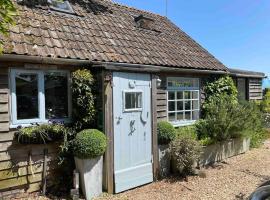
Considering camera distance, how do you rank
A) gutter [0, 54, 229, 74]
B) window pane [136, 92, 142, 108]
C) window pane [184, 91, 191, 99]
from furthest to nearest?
window pane [184, 91, 191, 99], window pane [136, 92, 142, 108], gutter [0, 54, 229, 74]

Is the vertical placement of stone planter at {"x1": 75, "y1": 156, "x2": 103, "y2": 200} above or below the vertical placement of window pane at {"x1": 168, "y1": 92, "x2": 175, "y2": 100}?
below

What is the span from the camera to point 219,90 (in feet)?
35.0

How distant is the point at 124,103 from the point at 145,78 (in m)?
0.94

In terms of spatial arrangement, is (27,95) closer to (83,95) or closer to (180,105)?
(83,95)

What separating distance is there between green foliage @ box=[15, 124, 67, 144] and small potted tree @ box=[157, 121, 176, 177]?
8.57 ft

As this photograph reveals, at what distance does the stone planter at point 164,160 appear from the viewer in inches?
300

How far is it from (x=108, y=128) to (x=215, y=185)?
3005mm

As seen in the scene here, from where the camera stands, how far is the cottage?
234 inches

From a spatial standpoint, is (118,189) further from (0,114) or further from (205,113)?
(205,113)

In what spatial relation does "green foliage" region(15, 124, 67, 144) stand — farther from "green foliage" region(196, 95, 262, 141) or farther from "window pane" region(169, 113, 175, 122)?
"green foliage" region(196, 95, 262, 141)

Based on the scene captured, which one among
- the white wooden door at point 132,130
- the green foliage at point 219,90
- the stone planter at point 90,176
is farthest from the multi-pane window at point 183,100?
the stone planter at point 90,176

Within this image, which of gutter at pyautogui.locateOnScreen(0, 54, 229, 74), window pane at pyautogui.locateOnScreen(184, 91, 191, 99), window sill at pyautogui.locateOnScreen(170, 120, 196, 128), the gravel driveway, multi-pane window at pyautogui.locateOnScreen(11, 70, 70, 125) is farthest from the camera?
window pane at pyautogui.locateOnScreen(184, 91, 191, 99)

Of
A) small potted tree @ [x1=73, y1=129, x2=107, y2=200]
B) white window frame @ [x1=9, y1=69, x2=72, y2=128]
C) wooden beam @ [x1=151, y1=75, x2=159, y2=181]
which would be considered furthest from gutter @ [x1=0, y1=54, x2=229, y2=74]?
small potted tree @ [x1=73, y1=129, x2=107, y2=200]

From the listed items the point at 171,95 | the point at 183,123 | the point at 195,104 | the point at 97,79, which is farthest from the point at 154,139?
the point at 195,104
